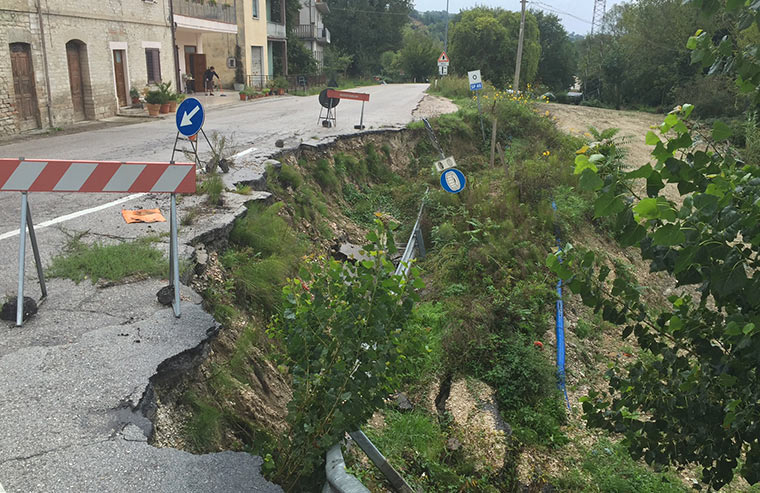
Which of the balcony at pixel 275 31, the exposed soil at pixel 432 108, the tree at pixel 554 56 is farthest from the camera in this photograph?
the tree at pixel 554 56

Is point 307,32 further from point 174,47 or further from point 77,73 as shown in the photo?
point 77,73

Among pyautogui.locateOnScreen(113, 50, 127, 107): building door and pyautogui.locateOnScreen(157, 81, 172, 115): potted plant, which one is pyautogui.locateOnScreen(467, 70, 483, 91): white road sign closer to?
pyautogui.locateOnScreen(157, 81, 172, 115): potted plant

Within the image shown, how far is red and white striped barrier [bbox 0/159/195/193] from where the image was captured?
4840mm

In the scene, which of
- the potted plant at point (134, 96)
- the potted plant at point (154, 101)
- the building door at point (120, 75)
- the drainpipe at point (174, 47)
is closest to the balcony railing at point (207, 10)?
the drainpipe at point (174, 47)

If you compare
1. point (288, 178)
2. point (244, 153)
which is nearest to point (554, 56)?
point (244, 153)

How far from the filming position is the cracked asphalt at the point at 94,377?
11.3 feet

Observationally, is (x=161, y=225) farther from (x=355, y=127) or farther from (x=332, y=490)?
(x=355, y=127)

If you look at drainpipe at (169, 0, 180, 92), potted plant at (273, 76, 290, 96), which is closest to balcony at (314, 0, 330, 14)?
potted plant at (273, 76, 290, 96)

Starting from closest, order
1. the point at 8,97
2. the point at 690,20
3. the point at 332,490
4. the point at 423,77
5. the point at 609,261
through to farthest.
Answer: the point at 332,490 → the point at 609,261 → the point at 8,97 → the point at 690,20 → the point at 423,77

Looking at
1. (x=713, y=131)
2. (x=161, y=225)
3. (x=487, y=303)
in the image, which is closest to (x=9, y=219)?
(x=161, y=225)

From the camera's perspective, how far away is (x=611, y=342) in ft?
28.7

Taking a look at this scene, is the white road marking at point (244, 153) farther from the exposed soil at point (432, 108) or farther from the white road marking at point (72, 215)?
the exposed soil at point (432, 108)

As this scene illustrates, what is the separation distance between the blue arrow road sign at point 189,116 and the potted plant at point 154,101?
12943 mm

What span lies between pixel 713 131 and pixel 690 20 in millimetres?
47800
